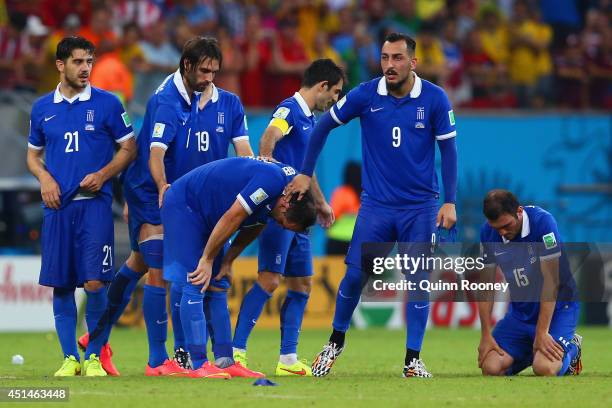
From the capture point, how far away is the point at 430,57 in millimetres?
20422

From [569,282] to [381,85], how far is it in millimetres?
2337

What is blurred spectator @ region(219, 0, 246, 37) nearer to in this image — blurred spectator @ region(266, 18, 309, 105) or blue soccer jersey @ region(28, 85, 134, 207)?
blurred spectator @ region(266, 18, 309, 105)

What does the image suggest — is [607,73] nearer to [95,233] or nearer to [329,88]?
[329,88]

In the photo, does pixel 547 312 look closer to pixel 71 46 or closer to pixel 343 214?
pixel 71 46

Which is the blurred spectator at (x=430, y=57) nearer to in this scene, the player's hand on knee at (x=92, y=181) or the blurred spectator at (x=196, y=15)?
the blurred spectator at (x=196, y=15)

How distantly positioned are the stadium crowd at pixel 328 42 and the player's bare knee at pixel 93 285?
22.7ft

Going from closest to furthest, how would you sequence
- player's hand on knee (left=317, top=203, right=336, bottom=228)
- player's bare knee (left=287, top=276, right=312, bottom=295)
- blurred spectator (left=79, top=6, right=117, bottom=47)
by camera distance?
player's hand on knee (left=317, top=203, right=336, bottom=228)
player's bare knee (left=287, top=276, right=312, bottom=295)
blurred spectator (left=79, top=6, right=117, bottom=47)

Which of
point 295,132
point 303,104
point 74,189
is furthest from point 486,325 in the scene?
point 74,189

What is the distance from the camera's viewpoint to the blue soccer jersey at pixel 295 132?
11.1 meters

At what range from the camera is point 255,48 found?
63.2 ft

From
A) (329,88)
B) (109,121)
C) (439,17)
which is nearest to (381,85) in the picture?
(329,88)

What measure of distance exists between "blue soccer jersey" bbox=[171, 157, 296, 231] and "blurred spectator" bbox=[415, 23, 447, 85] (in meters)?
10.5

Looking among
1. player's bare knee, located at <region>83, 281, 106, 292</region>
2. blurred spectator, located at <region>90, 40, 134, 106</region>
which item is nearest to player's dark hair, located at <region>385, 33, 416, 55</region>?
player's bare knee, located at <region>83, 281, 106, 292</region>

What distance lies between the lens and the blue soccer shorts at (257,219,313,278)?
10891 millimetres
